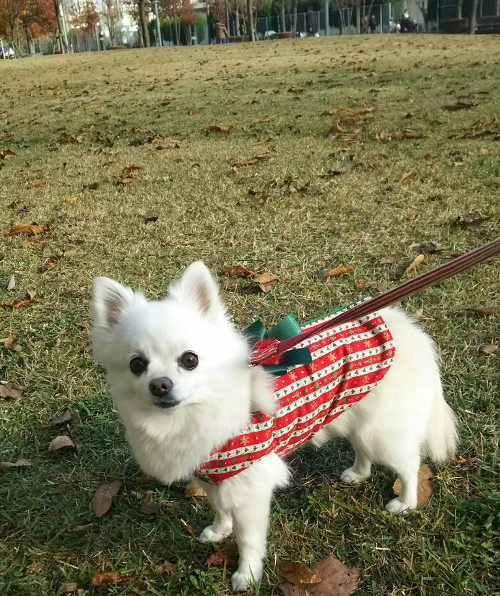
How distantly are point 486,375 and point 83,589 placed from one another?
2007mm

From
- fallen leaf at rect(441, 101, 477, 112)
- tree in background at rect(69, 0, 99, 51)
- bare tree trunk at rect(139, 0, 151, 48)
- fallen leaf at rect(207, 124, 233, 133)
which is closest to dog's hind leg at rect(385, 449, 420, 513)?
fallen leaf at rect(207, 124, 233, 133)

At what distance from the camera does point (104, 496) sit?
2.28 metres

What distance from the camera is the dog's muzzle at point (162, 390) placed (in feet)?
5.08

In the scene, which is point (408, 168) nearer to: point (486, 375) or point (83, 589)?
point (486, 375)

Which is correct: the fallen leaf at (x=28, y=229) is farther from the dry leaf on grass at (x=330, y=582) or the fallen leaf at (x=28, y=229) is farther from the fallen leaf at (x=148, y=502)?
the dry leaf on grass at (x=330, y=582)

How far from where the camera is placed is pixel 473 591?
1779 millimetres

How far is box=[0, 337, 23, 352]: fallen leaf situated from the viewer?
3203mm

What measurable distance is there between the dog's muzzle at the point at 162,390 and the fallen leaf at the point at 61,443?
1130mm

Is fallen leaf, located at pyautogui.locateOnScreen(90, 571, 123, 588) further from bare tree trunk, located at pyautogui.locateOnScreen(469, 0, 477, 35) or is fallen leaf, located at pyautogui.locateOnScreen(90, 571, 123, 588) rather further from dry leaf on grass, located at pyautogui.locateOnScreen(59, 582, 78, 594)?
bare tree trunk, located at pyautogui.locateOnScreen(469, 0, 477, 35)

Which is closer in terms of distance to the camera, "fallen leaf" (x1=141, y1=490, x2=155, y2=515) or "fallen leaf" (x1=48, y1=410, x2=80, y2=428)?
"fallen leaf" (x1=141, y1=490, x2=155, y2=515)

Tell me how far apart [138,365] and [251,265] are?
2.42 metres

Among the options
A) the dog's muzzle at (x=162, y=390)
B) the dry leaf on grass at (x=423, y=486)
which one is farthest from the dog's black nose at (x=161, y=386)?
the dry leaf on grass at (x=423, y=486)

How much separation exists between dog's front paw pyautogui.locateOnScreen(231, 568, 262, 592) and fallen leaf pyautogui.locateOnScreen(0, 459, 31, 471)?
1.11 metres

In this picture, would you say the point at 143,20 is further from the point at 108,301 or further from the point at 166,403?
the point at 166,403
